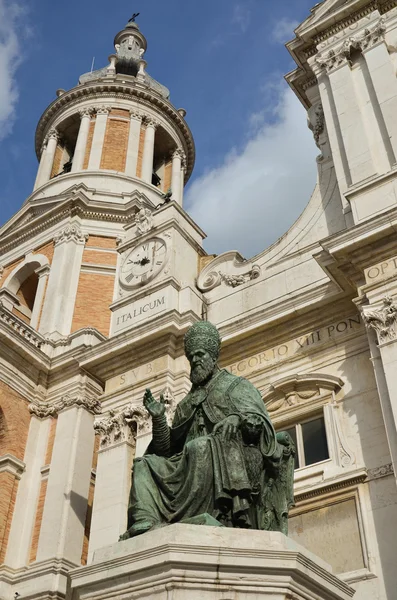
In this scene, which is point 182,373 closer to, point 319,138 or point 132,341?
point 132,341

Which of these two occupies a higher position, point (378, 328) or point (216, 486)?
point (378, 328)

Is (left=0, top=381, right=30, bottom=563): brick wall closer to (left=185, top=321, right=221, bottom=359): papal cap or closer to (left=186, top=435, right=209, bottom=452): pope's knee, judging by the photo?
(left=185, top=321, right=221, bottom=359): papal cap

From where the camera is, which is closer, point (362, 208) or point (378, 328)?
point (378, 328)

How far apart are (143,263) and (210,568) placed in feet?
37.6

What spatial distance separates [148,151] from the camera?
27141 mm

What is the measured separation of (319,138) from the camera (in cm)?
1611

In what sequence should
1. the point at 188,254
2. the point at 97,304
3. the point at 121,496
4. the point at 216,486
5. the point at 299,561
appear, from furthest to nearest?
the point at 97,304, the point at 188,254, the point at 121,496, the point at 216,486, the point at 299,561

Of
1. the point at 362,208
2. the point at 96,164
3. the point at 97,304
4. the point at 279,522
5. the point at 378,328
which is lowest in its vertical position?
the point at 279,522

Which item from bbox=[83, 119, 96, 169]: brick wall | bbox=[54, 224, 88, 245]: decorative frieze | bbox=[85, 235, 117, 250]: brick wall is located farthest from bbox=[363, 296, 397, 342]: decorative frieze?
bbox=[83, 119, 96, 169]: brick wall

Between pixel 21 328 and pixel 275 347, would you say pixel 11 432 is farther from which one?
pixel 275 347

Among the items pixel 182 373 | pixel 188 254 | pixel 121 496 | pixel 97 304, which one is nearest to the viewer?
pixel 121 496

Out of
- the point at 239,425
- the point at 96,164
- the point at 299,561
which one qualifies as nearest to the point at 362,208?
the point at 239,425

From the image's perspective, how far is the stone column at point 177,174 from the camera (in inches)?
1077

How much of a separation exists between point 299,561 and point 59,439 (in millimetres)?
12399
